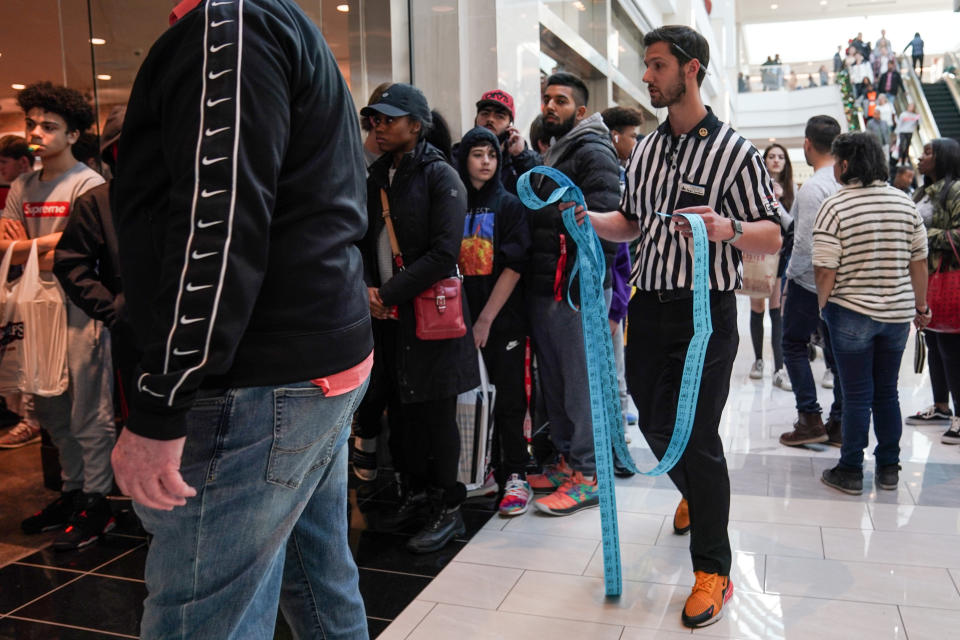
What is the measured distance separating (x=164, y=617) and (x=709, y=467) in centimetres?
196

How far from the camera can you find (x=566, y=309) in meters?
3.90

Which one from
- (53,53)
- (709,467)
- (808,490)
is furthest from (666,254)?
(53,53)

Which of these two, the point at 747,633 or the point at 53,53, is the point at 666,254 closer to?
the point at 747,633

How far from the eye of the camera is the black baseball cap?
3.20 meters

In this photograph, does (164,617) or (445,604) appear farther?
(445,604)

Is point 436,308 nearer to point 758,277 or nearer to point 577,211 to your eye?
point 577,211

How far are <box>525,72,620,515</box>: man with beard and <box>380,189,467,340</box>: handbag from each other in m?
0.68

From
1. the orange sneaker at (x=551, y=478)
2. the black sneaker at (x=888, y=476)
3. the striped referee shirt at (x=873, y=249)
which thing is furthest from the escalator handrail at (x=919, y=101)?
the orange sneaker at (x=551, y=478)

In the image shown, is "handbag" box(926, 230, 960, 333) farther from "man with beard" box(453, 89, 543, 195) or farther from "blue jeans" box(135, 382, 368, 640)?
"blue jeans" box(135, 382, 368, 640)

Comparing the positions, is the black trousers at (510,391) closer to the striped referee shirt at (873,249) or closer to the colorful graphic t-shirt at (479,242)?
the colorful graphic t-shirt at (479,242)

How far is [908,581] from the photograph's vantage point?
3000mm

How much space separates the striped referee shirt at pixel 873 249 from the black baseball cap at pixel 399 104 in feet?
6.99

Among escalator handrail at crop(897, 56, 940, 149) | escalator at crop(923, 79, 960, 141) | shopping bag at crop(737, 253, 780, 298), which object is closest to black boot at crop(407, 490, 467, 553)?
shopping bag at crop(737, 253, 780, 298)

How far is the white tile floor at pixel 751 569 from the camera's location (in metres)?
2.70
